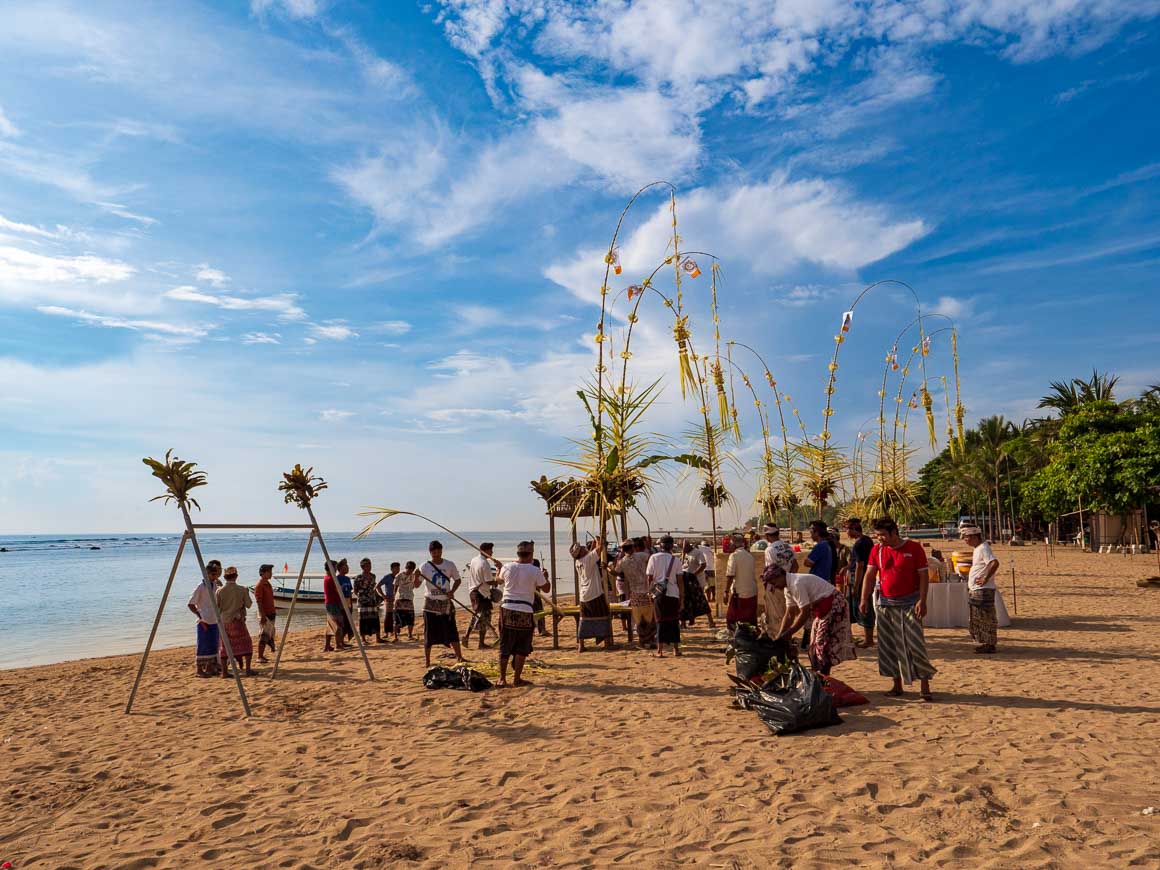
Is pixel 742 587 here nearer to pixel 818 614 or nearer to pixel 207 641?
pixel 818 614

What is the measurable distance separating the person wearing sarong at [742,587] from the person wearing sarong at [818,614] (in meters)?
1.92

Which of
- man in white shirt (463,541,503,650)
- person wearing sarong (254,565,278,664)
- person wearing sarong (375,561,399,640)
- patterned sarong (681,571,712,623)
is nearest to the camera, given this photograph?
man in white shirt (463,541,503,650)

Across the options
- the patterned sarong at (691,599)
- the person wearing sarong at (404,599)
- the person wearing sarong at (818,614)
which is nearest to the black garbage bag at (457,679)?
the person wearing sarong at (818,614)

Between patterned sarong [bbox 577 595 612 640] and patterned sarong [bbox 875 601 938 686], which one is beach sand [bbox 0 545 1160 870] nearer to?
patterned sarong [bbox 875 601 938 686]

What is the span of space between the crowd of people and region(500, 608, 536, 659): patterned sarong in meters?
0.01

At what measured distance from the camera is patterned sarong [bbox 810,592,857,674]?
22.4 ft

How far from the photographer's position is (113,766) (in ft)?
19.9

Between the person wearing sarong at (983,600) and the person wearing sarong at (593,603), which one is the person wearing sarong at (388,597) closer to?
the person wearing sarong at (593,603)

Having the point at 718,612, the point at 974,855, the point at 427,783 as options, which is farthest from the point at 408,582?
the point at 974,855

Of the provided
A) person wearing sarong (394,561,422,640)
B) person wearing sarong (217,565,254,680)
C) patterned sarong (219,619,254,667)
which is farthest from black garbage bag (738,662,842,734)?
person wearing sarong (394,561,422,640)

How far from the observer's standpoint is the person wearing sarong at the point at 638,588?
10.5 metres

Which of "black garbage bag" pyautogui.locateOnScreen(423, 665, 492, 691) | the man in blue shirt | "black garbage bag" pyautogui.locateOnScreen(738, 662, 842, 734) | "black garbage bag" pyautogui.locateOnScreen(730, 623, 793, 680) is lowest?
"black garbage bag" pyautogui.locateOnScreen(423, 665, 492, 691)

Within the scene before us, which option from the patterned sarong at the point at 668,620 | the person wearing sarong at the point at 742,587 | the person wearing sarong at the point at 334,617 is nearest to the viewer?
the person wearing sarong at the point at 742,587

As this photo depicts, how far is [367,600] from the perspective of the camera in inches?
513
